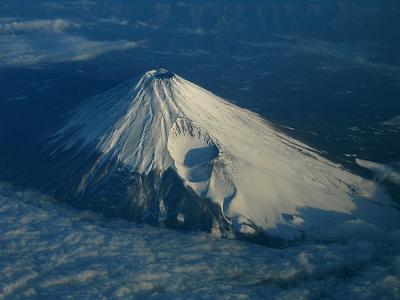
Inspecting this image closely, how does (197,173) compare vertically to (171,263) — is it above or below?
above

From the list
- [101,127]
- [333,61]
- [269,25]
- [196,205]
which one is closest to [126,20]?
[269,25]

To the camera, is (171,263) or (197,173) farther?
(197,173)

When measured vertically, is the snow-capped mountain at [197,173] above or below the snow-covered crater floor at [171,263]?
above

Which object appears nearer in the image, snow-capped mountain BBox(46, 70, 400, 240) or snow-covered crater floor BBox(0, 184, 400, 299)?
snow-covered crater floor BBox(0, 184, 400, 299)

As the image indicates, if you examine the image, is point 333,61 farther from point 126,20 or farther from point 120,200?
point 120,200

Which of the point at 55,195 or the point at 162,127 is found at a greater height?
the point at 162,127
